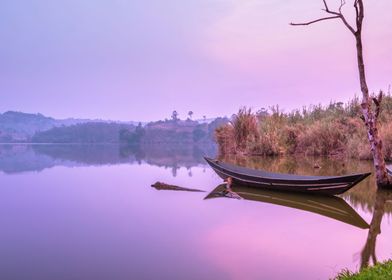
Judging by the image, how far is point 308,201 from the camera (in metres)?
9.14

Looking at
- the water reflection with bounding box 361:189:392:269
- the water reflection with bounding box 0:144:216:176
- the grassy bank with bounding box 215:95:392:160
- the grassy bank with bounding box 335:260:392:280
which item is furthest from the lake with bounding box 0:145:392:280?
the grassy bank with bounding box 215:95:392:160

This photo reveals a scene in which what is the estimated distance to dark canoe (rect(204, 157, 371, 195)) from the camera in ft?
28.7

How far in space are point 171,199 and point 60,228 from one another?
132 inches

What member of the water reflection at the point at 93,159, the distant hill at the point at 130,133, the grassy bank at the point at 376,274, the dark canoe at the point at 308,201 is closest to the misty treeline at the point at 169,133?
the distant hill at the point at 130,133

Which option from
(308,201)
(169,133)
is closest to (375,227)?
(308,201)

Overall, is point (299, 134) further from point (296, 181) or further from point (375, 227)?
point (375, 227)

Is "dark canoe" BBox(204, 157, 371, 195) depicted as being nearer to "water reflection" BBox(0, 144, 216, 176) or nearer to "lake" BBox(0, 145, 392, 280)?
"lake" BBox(0, 145, 392, 280)

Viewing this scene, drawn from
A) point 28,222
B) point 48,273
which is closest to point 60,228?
point 28,222

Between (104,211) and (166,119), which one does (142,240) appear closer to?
(104,211)

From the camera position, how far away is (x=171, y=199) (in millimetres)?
9766

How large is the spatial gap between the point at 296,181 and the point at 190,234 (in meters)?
4.06

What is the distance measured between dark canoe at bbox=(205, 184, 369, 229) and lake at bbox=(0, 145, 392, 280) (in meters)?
0.02

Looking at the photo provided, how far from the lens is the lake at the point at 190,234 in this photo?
4.75 meters

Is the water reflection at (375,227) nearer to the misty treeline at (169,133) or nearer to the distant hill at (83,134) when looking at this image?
the misty treeline at (169,133)
